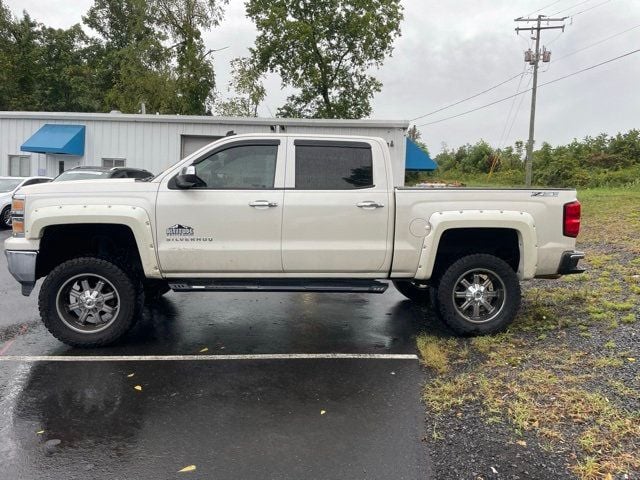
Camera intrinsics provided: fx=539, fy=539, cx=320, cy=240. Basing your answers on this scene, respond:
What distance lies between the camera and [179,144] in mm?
18844

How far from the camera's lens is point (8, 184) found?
50.5ft

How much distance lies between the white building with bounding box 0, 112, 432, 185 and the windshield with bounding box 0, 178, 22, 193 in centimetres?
296

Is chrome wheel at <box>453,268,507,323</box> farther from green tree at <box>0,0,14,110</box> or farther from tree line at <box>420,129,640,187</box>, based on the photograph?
green tree at <box>0,0,14,110</box>

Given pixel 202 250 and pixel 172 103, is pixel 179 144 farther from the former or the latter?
pixel 202 250

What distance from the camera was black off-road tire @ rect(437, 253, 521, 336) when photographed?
5.34m

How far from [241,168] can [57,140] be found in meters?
16.1

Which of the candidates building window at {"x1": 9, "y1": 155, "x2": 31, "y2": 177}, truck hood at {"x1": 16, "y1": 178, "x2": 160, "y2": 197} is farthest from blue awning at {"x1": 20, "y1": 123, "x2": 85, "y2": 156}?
truck hood at {"x1": 16, "y1": 178, "x2": 160, "y2": 197}

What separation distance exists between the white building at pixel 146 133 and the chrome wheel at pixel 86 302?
1366 centimetres

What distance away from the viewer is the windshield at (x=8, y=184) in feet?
49.6

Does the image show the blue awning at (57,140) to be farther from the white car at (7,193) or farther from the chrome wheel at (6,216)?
the chrome wheel at (6,216)

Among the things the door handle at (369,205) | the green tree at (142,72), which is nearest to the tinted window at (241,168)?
the door handle at (369,205)

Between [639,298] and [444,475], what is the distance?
13.8ft

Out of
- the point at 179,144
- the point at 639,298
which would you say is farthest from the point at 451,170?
the point at 639,298

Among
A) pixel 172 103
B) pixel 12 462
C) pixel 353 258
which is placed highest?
pixel 172 103
